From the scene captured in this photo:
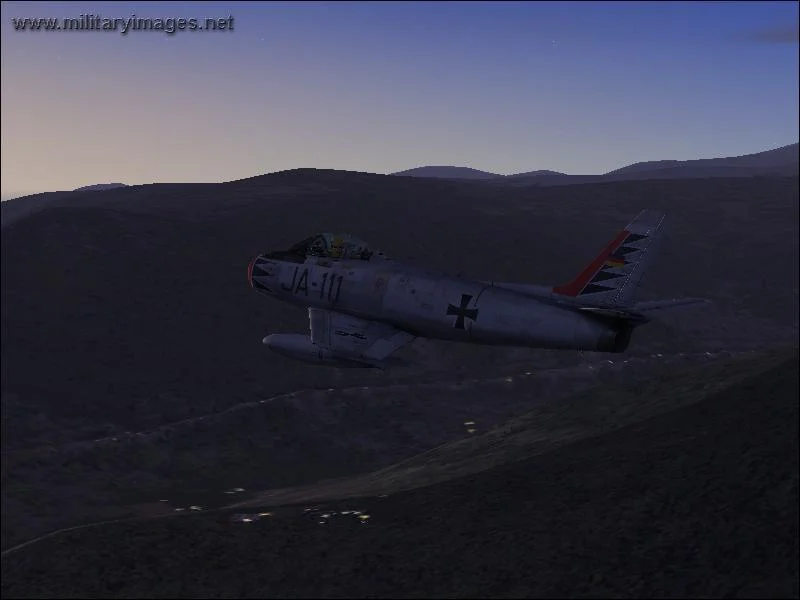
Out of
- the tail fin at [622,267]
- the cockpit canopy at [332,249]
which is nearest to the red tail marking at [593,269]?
the tail fin at [622,267]

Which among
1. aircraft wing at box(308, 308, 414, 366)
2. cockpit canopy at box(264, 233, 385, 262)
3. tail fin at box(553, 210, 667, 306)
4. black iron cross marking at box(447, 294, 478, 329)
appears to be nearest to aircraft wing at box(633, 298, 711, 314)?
tail fin at box(553, 210, 667, 306)

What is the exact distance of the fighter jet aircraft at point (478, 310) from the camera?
73.3 feet

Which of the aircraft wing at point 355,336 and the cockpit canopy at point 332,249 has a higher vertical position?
the cockpit canopy at point 332,249

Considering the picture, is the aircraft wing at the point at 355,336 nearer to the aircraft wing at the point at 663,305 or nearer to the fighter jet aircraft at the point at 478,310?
the fighter jet aircraft at the point at 478,310

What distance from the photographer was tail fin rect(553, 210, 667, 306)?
23.0 metres

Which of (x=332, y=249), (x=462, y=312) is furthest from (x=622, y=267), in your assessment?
(x=332, y=249)

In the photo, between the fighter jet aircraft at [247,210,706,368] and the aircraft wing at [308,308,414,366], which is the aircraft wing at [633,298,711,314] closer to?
the fighter jet aircraft at [247,210,706,368]

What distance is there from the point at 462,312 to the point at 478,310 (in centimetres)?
45

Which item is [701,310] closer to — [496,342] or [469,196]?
[469,196]

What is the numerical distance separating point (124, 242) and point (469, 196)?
54375 millimetres

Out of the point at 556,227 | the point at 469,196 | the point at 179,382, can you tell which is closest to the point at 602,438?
the point at 179,382

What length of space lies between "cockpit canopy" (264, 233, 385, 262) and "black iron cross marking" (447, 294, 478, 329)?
3262mm

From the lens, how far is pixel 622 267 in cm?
2311

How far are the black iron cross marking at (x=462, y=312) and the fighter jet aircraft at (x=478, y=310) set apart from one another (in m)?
0.03
